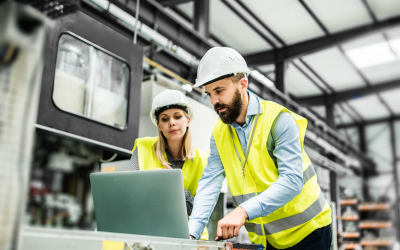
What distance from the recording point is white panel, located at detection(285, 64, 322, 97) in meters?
7.92

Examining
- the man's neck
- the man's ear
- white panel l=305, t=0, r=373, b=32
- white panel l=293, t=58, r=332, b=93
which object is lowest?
the man's neck

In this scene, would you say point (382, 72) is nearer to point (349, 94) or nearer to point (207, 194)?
point (349, 94)

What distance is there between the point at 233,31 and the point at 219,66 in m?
4.77

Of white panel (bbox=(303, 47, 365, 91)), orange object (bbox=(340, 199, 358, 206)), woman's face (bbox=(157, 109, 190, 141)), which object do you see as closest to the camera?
woman's face (bbox=(157, 109, 190, 141))

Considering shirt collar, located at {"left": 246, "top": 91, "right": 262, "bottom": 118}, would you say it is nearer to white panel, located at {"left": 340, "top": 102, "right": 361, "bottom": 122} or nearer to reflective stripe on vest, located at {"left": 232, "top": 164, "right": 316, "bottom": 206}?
reflective stripe on vest, located at {"left": 232, "top": 164, "right": 316, "bottom": 206}

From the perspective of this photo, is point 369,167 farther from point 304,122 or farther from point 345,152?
point 304,122

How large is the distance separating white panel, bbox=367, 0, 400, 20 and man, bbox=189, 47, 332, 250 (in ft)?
16.6

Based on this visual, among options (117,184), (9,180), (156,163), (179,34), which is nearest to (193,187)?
(156,163)

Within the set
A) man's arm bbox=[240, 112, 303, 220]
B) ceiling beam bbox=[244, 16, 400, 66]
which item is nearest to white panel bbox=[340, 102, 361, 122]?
ceiling beam bbox=[244, 16, 400, 66]

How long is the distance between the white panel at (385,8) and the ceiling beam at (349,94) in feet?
10.6

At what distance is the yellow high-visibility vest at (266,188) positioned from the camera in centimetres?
153

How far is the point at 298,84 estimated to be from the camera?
850 centimetres

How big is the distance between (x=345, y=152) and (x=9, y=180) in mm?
10848

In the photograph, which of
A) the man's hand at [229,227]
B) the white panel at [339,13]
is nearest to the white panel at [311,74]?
the white panel at [339,13]
